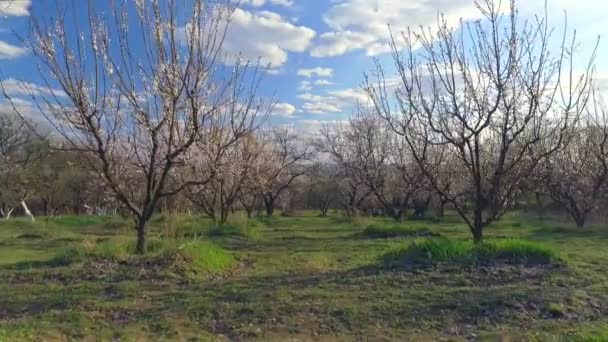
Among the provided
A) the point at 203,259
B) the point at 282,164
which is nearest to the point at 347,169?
the point at 282,164

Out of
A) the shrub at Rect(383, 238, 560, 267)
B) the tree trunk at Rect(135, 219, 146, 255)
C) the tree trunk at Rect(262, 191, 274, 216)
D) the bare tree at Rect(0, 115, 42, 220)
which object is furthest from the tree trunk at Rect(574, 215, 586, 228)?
the bare tree at Rect(0, 115, 42, 220)

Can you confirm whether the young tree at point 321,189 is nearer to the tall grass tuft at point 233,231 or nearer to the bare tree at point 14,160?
the bare tree at point 14,160

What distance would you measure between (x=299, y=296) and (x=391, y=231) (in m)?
12.6

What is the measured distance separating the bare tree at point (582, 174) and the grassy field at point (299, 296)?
17.7m

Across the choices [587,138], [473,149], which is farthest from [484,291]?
[587,138]

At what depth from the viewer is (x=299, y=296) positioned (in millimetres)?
7973

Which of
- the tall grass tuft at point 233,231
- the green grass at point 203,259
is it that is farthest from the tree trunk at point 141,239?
the tall grass tuft at point 233,231

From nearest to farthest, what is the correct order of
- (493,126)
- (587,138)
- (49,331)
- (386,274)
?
(49,331), (386,274), (493,126), (587,138)

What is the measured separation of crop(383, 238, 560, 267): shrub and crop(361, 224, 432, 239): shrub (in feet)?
29.8

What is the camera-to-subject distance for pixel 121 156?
12.5 metres

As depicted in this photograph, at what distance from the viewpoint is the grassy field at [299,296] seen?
656 cm

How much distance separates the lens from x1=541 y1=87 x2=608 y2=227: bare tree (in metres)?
27.4

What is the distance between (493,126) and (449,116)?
94cm

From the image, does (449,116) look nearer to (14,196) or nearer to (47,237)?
(47,237)
